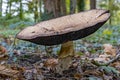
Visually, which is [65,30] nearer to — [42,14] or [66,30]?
[66,30]

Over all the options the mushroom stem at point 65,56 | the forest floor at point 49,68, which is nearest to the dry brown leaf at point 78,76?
the forest floor at point 49,68

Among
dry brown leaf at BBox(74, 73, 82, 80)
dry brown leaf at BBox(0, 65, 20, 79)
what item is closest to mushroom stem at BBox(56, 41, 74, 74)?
dry brown leaf at BBox(74, 73, 82, 80)

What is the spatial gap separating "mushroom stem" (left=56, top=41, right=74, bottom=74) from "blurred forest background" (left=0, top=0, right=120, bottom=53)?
2.14 meters

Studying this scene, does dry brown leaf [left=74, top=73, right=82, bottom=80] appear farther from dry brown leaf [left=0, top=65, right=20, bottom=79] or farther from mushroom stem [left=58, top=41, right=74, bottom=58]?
dry brown leaf [left=0, top=65, right=20, bottom=79]

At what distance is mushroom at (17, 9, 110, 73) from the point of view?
2545mm

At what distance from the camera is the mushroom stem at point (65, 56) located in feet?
9.80

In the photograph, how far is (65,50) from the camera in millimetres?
Result: 2998

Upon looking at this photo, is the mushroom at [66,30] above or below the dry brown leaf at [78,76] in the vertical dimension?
above

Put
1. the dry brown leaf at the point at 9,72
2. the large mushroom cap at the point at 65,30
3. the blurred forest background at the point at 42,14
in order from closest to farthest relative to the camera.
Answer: the large mushroom cap at the point at 65,30, the dry brown leaf at the point at 9,72, the blurred forest background at the point at 42,14

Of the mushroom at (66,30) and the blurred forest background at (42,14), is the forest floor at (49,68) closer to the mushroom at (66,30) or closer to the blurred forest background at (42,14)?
the mushroom at (66,30)

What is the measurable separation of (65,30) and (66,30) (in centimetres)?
2

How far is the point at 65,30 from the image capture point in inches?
99.5

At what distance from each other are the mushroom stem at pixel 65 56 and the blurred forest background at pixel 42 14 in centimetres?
214

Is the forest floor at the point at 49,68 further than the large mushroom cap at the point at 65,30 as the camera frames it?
Yes
